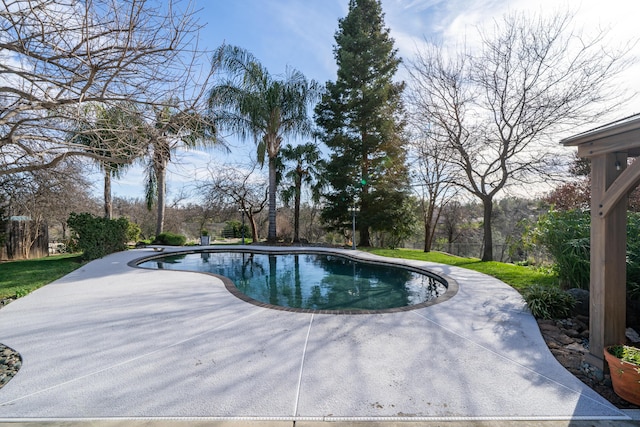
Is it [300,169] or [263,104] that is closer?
[263,104]

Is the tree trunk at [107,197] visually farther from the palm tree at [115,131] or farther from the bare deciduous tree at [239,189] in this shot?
the palm tree at [115,131]

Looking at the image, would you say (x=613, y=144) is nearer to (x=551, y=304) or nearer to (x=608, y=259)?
(x=608, y=259)

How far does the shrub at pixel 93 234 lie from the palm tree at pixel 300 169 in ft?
24.8

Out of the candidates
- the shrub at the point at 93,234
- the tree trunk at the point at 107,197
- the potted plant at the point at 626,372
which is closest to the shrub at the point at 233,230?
the tree trunk at the point at 107,197

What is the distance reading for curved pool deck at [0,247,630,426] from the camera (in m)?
2.17

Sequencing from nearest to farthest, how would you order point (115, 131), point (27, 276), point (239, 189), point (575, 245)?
point (115, 131) < point (575, 245) < point (27, 276) < point (239, 189)

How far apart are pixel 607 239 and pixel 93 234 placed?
12.5 metres

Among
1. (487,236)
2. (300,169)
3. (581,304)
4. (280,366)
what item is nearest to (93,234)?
(300,169)

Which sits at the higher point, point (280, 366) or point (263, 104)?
point (263, 104)

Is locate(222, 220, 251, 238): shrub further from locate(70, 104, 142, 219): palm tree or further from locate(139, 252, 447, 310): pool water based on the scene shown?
locate(70, 104, 142, 219): palm tree

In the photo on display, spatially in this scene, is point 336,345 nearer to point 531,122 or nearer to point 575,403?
point 575,403

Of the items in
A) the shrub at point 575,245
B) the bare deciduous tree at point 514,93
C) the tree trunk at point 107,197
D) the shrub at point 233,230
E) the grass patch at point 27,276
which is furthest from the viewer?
the shrub at point 233,230

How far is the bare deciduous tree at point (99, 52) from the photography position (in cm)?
272

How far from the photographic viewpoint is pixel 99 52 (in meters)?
2.90
